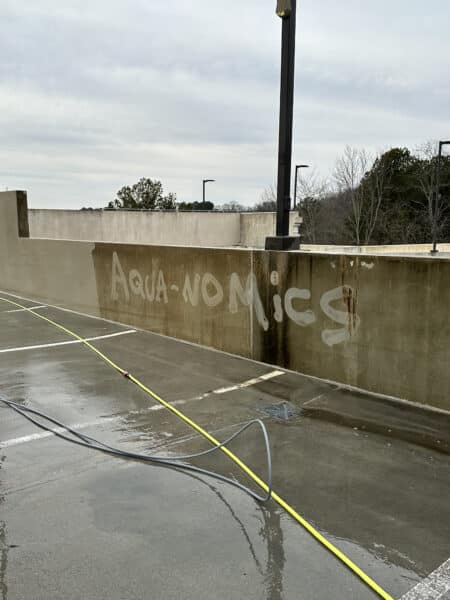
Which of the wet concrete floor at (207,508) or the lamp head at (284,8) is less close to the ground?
the lamp head at (284,8)

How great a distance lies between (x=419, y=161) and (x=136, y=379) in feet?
138

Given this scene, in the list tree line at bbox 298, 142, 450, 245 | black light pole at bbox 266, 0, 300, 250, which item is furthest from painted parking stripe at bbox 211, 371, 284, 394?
tree line at bbox 298, 142, 450, 245

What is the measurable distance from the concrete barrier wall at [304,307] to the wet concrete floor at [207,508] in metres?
0.70

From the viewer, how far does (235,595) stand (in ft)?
9.37

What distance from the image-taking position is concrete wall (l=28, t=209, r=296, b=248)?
28219mm

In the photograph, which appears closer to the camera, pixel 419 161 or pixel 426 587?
pixel 426 587

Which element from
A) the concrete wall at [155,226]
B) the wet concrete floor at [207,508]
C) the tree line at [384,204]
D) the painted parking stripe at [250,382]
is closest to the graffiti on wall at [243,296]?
the painted parking stripe at [250,382]

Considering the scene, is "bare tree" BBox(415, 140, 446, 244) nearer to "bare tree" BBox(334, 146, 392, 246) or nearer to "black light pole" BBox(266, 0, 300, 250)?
"bare tree" BBox(334, 146, 392, 246)

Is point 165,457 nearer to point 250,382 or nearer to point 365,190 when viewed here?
point 250,382

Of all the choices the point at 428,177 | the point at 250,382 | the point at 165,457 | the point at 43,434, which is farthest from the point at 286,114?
the point at 428,177

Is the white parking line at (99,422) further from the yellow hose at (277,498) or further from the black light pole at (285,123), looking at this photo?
the black light pole at (285,123)

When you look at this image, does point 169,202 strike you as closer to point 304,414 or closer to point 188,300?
point 188,300

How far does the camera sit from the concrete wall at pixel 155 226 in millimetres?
28219

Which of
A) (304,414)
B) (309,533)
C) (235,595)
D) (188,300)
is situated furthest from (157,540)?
(188,300)
